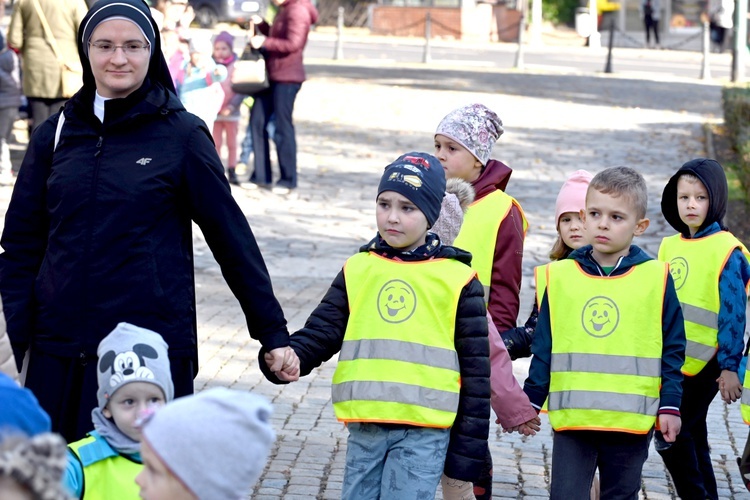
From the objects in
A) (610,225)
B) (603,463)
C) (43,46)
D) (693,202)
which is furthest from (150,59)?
(43,46)

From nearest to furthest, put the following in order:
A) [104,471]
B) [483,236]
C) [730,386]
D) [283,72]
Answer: [104,471], [483,236], [730,386], [283,72]

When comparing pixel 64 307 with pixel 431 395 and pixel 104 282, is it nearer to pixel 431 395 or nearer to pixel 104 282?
pixel 104 282

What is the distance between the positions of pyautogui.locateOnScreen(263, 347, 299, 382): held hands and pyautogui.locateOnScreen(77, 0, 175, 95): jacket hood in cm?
93

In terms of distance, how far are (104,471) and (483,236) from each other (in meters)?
2.10

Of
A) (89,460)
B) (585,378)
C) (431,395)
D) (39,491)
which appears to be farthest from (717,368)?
(39,491)

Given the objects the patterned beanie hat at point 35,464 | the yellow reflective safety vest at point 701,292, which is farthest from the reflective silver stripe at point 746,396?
the patterned beanie hat at point 35,464

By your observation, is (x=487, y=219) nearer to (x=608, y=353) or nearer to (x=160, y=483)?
(x=608, y=353)

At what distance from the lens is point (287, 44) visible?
12844 millimetres

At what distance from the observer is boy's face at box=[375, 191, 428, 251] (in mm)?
4211

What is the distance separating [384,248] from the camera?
428cm

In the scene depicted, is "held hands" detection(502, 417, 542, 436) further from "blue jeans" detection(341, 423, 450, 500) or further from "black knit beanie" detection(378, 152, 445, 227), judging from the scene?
"black knit beanie" detection(378, 152, 445, 227)

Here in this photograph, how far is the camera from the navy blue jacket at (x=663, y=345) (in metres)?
4.51

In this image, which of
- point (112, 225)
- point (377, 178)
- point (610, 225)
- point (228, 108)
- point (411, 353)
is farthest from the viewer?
point (377, 178)

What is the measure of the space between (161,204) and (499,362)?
134cm
